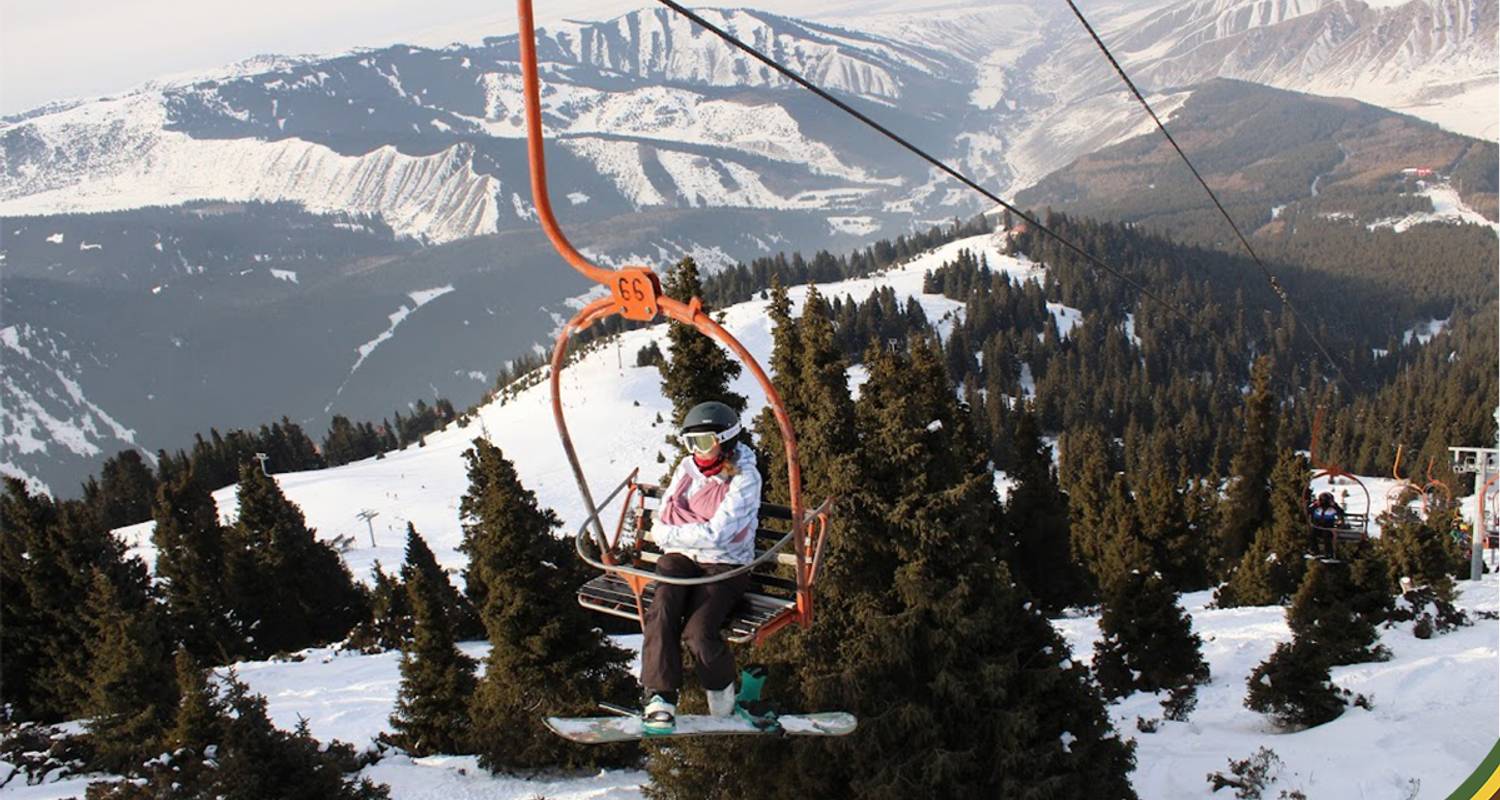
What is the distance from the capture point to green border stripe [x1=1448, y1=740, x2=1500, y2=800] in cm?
1220

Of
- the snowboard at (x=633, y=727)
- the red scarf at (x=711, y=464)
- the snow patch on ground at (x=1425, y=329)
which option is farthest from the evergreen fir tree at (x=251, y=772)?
the snow patch on ground at (x=1425, y=329)

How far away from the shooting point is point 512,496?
1856cm

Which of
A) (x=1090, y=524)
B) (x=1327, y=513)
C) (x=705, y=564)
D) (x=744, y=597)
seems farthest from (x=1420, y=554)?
(x=705, y=564)

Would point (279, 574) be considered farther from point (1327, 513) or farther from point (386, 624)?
point (1327, 513)

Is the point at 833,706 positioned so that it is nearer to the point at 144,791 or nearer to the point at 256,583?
the point at 144,791

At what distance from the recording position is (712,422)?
7.44m

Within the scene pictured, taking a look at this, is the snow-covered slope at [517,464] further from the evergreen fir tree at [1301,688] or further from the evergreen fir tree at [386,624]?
the evergreen fir tree at [1301,688]

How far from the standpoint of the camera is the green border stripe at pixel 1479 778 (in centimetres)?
1220

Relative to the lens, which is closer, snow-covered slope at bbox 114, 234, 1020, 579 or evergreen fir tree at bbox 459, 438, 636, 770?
evergreen fir tree at bbox 459, 438, 636, 770

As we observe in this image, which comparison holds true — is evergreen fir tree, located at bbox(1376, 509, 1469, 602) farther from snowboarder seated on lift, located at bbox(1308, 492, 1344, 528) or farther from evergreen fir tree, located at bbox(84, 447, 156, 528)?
evergreen fir tree, located at bbox(84, 447, 156, 528)

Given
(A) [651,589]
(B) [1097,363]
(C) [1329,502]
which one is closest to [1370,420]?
(B) [1097,363]

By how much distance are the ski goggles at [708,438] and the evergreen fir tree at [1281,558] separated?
2781 centimetres

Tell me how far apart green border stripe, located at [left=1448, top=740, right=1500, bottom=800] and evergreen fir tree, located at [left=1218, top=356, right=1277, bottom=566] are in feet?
90.6

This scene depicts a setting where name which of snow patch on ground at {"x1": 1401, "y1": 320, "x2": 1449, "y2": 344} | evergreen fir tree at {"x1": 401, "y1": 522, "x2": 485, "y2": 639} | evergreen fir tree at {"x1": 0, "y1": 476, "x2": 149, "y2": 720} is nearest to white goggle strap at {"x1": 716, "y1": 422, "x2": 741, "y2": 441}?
evergreen fir tree at {"x1": 0, "y1": 476, "x2": 149, "y2": 720}
